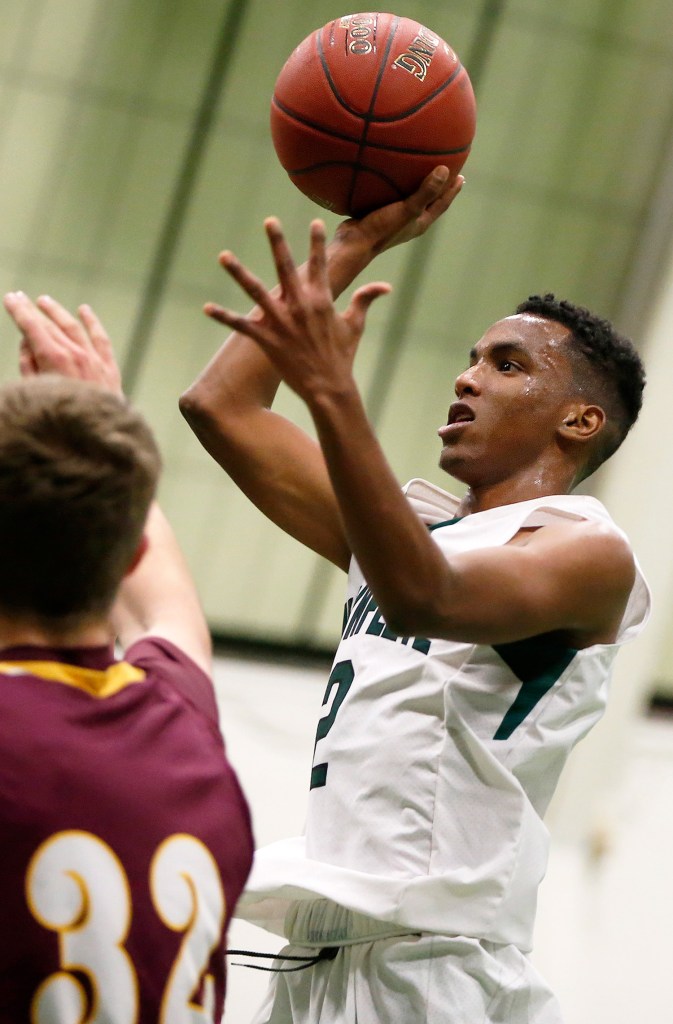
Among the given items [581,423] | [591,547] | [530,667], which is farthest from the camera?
[581,423]

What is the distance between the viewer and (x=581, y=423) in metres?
3.19

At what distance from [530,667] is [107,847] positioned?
1286 millimetres

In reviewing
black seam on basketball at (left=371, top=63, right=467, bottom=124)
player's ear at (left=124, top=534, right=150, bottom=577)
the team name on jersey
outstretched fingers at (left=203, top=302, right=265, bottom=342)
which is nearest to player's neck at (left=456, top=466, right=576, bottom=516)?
the team name on jersey

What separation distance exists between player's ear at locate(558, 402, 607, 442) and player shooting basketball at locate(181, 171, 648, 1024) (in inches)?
1.7

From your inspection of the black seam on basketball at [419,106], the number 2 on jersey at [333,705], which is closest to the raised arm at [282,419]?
the black seam on basketball at [419,106]

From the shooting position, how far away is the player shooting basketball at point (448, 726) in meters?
2.56

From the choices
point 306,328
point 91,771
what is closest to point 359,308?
point 306,328

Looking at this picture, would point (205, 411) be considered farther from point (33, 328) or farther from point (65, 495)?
point (65, 495)

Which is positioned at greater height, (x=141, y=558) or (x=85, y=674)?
(x=141, y=558)

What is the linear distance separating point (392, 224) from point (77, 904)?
6.17ft

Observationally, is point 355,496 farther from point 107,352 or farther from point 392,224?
point 392,224

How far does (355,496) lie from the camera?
7.09ft

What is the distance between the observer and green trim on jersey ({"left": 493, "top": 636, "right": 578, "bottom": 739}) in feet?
8.98

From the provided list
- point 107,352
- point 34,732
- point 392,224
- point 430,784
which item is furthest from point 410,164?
point 34,732
